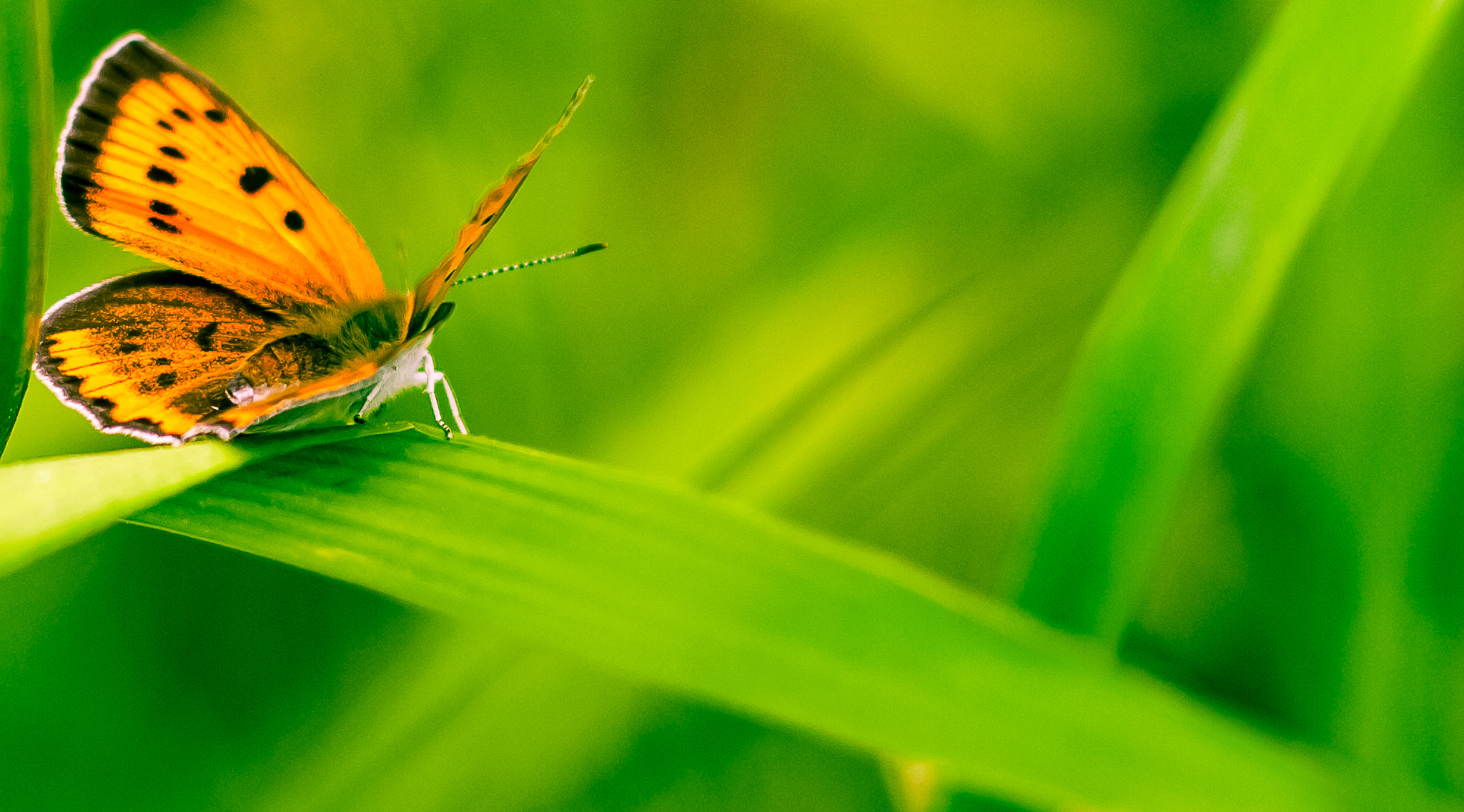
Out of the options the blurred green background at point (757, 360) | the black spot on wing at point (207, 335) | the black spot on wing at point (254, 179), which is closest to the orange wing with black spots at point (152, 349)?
the black spot on wing at point (207, 335)

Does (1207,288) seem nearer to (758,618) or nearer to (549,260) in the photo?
(758,618)

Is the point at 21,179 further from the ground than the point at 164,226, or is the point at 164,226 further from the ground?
the point at 21,179

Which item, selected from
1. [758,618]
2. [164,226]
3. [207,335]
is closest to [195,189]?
[164,226]

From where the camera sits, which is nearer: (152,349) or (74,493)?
(74,493)

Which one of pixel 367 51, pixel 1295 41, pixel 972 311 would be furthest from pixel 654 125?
pixel 1295 41

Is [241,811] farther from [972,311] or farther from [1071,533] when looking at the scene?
[972,311]

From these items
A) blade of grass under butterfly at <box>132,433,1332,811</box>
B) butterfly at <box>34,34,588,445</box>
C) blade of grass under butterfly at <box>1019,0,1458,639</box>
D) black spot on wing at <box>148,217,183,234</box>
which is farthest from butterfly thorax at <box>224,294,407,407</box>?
blade of grass under butterfly at <box>1019,0,1458,639</box>

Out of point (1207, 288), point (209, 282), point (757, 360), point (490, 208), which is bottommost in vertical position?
point (757, 360)
